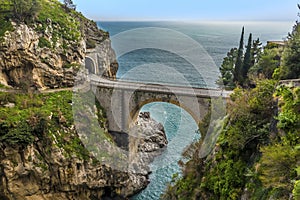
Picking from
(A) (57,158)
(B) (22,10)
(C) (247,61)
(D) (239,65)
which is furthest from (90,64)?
(C) (247,61)

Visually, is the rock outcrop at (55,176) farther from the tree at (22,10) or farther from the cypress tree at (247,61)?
the cypress tree at (247,61)

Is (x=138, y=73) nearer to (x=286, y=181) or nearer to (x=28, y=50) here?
(x=28, y=50)

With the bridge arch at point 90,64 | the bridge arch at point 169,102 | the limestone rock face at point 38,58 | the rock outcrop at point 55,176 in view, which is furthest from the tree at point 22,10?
the bridge arch at point 169,102

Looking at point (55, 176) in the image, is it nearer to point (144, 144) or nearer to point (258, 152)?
point (144, 144)

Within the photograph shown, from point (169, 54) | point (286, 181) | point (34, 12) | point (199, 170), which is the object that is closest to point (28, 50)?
point (34, 12)

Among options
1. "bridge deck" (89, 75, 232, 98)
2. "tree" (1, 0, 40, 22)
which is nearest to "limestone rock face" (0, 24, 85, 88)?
"tree" (1, 0, 40, 22)

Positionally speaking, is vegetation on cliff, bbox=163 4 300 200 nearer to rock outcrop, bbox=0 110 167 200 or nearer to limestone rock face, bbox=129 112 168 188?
rock outcrop, bbox=0 110 167 200
